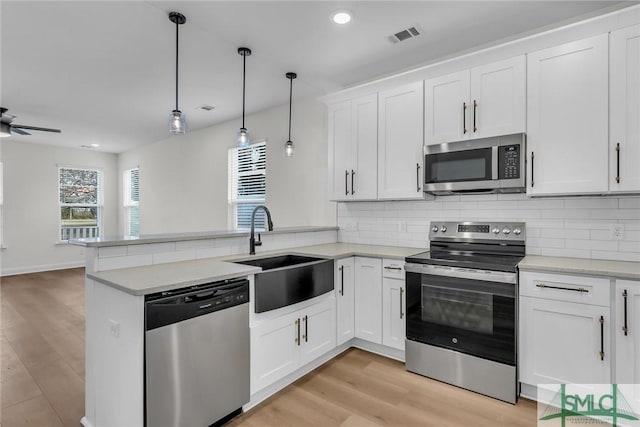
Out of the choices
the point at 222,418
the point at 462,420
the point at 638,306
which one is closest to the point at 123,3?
the point at 222,418

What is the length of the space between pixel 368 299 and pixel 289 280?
0.91 metres

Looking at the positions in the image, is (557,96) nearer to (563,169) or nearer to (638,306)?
(563,169)

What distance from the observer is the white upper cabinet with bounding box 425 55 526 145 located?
252cm

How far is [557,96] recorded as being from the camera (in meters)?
2.37

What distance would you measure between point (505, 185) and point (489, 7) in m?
1.29

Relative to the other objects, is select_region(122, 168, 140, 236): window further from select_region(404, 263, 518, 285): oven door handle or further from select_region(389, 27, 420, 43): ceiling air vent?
select_region(404, 263, 518, 285): oven door handle

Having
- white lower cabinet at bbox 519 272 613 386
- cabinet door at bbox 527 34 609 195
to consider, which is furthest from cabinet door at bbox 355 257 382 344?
cabinet door at bbox 527 34 609 195

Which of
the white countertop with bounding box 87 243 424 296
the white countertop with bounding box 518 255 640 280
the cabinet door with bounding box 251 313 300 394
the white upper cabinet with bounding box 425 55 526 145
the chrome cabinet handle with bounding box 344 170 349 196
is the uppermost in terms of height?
the white upper cabinet with bounding box 425 55 526 145

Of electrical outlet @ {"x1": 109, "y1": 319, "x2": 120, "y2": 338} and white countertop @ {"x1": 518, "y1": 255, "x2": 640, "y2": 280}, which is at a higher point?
white countertop @ {"x1": 518, "y1": 255, "x2": 640, "y2": 280}

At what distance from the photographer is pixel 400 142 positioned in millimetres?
3117

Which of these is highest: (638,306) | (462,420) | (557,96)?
(557,96)

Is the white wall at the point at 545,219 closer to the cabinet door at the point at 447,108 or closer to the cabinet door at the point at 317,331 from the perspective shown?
the cabinet door at the point at 447,108

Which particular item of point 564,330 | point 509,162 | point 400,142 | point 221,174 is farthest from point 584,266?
point 221,174

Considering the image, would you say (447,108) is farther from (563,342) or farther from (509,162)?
(563,342)
